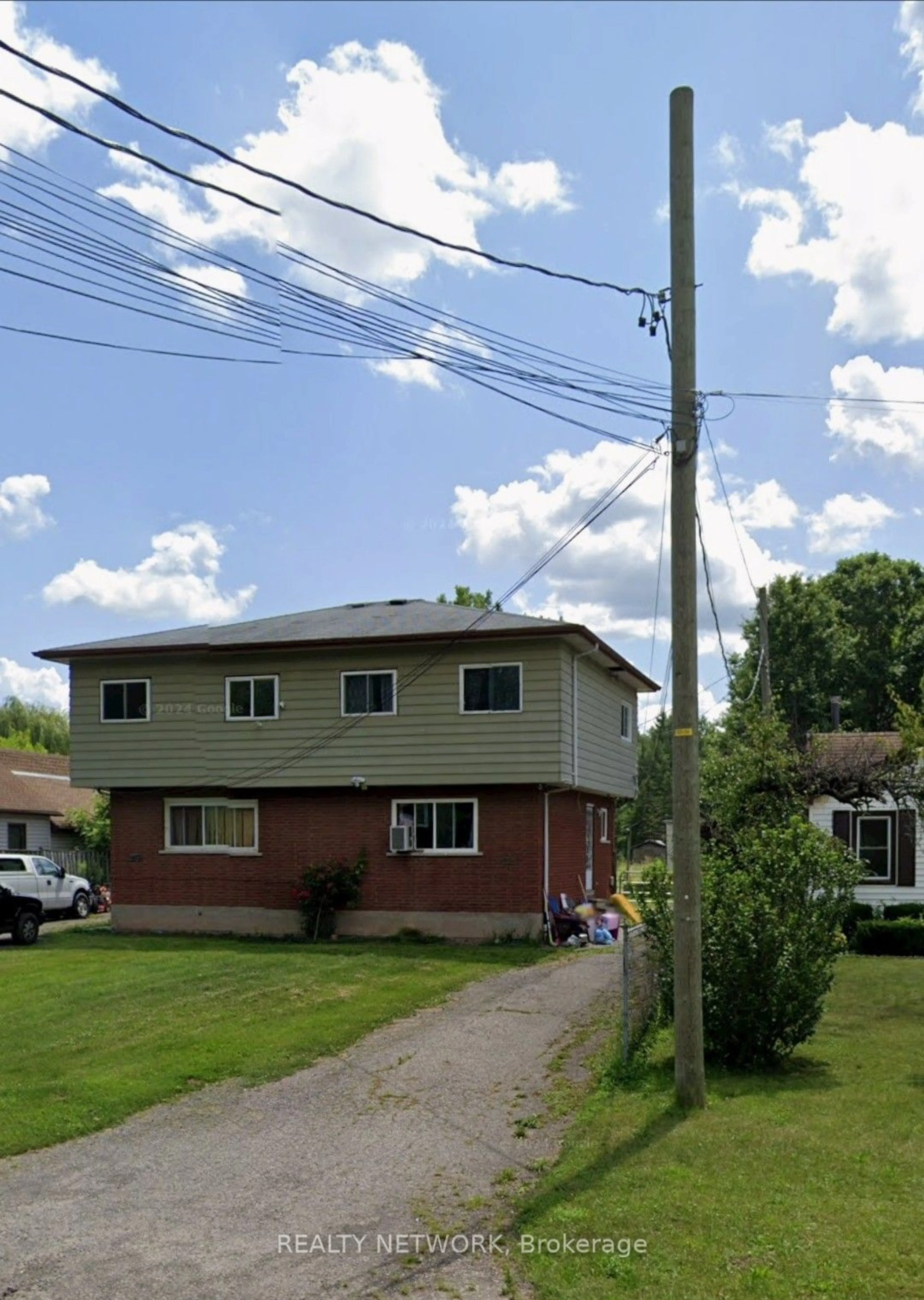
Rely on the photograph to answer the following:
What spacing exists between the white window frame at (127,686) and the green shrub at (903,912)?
48.5 feet

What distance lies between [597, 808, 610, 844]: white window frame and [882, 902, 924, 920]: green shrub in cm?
645

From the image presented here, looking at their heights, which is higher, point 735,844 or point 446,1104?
point 735,844

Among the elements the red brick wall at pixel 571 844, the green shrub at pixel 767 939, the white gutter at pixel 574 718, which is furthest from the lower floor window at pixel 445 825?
the green shrub at pixel 767 939

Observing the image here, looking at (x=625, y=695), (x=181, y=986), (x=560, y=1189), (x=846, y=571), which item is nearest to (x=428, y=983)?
(x=181, y=986)

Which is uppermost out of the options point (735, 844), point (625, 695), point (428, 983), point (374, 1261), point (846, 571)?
point (846, 571)

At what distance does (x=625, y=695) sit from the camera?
28.1 m

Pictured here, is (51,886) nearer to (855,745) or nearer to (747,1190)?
(855,745)

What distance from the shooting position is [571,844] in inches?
955

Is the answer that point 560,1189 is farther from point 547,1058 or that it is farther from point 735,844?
point 735,844

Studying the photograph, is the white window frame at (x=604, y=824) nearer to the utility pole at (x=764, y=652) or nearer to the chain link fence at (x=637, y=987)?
the utility pole at (x=764, y=652)

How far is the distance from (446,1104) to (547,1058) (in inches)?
80.7

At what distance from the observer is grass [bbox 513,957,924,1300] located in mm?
5543

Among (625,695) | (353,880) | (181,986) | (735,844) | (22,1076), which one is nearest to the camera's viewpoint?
(22,1076)

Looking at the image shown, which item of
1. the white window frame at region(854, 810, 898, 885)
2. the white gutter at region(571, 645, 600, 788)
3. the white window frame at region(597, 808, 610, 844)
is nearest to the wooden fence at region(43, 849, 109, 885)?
the white window frame at region(597, 808, 610, 844)
